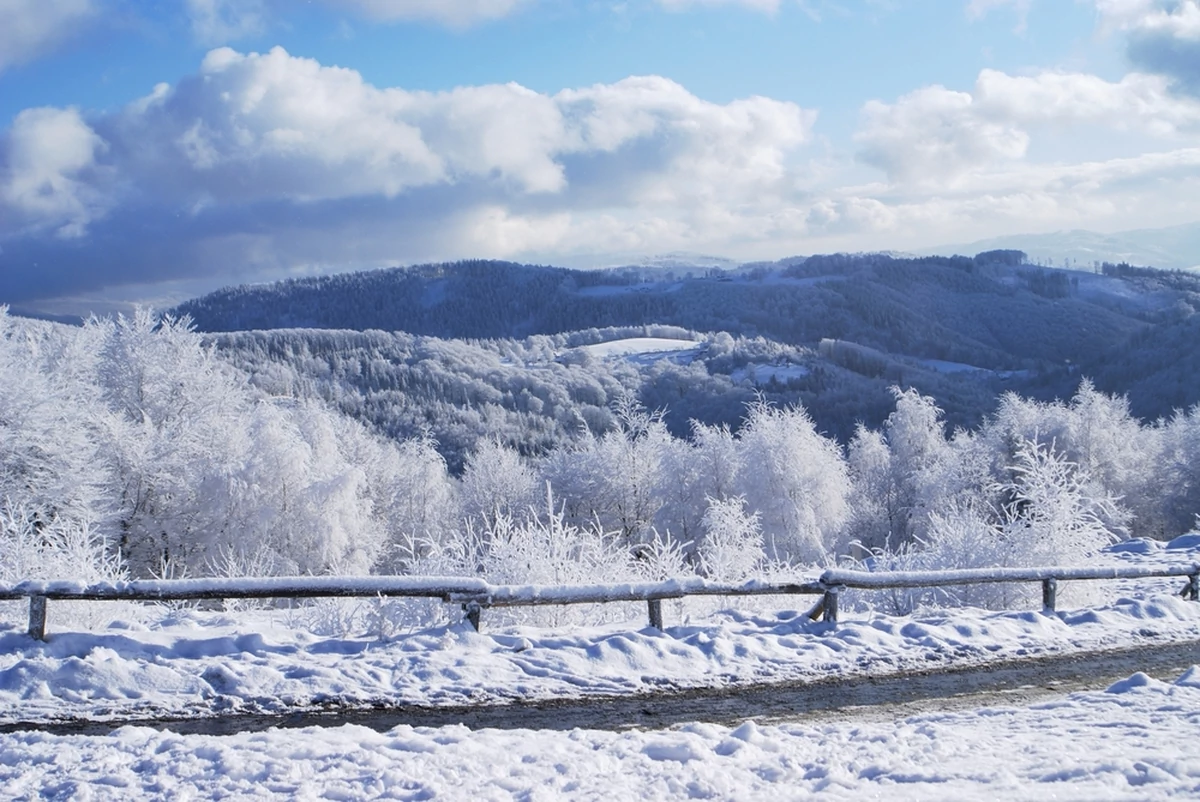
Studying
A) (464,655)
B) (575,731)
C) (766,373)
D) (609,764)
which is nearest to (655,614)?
(464,655)

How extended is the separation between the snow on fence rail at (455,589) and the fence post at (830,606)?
0.01 meters

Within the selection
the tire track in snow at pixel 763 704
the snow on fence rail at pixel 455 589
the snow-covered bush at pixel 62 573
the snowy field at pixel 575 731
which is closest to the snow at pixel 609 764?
the snowy field at pixel 575 731

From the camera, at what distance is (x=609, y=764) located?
247 inches

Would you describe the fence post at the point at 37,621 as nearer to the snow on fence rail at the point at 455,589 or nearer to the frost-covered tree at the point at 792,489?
the snow on fence rail at the point at 455,589

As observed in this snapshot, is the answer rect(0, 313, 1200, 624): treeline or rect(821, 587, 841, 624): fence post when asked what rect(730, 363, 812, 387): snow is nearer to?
rect(0, 313, 1200, 624): treeline

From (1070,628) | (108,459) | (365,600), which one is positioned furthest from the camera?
(108,459)

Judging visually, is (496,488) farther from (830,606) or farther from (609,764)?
(609,764)

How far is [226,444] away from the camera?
33.9 metres

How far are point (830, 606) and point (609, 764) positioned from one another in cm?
601


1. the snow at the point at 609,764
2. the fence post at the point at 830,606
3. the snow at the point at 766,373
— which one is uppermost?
the snow at the point at 766,373

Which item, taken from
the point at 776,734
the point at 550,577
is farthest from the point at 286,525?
the point at 776,734

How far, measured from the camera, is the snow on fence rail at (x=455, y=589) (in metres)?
8.76

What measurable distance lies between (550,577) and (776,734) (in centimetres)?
596

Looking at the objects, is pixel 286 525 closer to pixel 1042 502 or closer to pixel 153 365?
pixel 153 365
